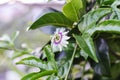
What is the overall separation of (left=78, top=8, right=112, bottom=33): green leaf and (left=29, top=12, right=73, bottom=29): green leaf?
0.05 metres

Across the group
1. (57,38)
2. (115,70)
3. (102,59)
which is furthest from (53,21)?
(115,70)

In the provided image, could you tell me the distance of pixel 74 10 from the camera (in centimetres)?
47

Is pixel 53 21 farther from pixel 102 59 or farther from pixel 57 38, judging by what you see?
pixel 102 59

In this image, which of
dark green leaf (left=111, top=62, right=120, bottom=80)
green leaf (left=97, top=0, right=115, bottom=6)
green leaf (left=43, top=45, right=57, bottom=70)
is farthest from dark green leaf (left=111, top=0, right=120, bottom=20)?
dark green leaf (left=111, top=62, right=120, bottom=80)

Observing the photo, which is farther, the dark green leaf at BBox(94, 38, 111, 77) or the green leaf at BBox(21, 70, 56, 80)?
the dark green leaf at BBox(94, 38, 111, 77)

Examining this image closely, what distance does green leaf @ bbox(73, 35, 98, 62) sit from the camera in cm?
40

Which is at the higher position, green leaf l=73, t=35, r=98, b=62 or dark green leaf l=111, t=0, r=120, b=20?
dark green leaf l=111, t=0, r=120, b=20

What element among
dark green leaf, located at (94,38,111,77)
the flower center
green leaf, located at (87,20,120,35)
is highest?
green leaf, located at (87,20,120,35)

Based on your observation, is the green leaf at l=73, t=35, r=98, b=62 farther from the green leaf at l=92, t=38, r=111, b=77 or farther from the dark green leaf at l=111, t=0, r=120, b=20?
the green leaf at l=92, t=38, r=111, b=77

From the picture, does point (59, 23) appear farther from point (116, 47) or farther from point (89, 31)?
point (116, 47)

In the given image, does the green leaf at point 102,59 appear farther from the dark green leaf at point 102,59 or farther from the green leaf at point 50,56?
the green leaf at point 50,56

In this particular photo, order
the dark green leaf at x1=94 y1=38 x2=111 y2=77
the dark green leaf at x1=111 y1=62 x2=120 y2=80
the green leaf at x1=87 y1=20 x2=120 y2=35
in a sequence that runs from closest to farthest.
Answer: the green leaf at x1=87 y1=20 x2=120 y2=35
the dark green leaf at x1=94 y1=38 x2=111 y2=77
the dark green leaf at x1=111 y1=62 x2=120 y2=80

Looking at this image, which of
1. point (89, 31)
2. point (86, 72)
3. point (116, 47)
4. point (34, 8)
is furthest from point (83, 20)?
point (34, 8)

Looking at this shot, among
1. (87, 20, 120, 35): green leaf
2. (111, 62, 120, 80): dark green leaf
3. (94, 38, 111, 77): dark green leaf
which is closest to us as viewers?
(87, 20, 120, 35): green leaf
